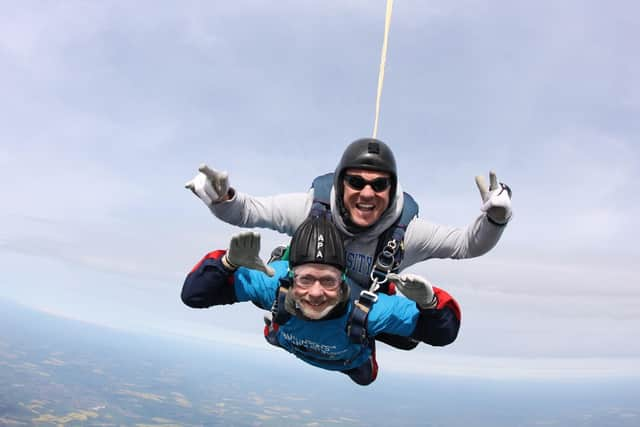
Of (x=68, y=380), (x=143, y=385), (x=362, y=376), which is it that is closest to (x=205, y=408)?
(x=143, y=385)

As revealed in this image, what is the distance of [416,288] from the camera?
2771 mm

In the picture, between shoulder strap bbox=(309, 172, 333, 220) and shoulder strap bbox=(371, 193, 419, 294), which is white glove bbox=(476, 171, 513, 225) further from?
shoulder strap bbox=(309, 172, 333, 220)

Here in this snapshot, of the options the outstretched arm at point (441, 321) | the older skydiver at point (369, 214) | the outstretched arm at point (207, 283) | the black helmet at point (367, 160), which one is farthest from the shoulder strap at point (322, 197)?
the outstretched arm at point (441, 321)

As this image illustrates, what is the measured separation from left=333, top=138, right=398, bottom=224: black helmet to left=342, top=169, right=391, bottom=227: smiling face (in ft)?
0.16

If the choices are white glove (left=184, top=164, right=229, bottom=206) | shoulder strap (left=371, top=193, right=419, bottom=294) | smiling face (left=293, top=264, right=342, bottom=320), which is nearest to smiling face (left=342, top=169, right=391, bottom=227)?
shoulder strap (left=371, top=193, right=419, bottom=294)

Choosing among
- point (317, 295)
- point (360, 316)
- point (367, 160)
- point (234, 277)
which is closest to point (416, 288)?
point (360, 316)

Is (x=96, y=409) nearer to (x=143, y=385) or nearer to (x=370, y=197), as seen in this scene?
(x=143, y=385)

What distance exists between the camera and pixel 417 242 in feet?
11.7

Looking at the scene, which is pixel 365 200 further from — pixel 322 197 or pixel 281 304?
pixel 281 304

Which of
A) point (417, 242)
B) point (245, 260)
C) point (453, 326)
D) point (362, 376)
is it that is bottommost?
point (362, 376)

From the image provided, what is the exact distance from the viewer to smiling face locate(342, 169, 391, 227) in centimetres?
338

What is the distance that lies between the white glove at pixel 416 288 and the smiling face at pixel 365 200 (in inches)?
27.7

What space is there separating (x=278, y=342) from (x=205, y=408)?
180 m

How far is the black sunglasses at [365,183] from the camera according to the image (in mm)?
3412
